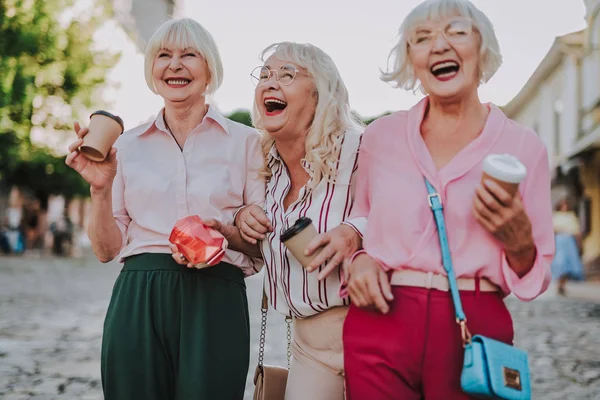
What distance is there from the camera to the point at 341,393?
2799 mm

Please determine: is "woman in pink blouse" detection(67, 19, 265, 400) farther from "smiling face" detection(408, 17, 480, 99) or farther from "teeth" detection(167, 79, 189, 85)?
"smiling face" detection(408, 17, 480, 99)

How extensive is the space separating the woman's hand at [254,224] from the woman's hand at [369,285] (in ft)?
1.81

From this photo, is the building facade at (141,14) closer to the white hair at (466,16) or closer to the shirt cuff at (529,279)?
the white hair at (466,16)

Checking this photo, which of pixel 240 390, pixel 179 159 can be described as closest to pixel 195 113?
pixel 179 159

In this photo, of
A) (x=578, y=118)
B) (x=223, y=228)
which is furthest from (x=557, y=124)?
(x=223, y=228)

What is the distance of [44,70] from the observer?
61.0 ft

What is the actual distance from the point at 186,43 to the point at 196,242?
88 centimetres

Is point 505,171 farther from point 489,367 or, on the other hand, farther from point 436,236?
point 489,367

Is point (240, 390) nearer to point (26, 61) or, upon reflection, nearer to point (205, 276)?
point (205, 276)

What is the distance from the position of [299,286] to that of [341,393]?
0.46 m

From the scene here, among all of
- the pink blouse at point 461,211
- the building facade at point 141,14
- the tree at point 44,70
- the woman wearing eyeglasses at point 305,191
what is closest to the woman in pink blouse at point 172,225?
the woman wearing eyeglasses at point 305,191

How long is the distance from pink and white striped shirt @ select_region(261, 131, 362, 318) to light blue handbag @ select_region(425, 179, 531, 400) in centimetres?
68

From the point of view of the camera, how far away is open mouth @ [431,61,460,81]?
220 centimetres

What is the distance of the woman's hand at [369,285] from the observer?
214 cm
